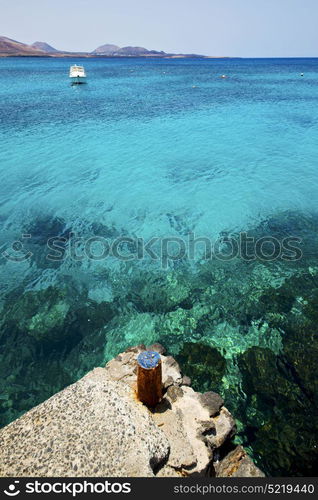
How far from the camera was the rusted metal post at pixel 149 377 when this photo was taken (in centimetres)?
674

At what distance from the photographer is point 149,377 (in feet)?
22.2

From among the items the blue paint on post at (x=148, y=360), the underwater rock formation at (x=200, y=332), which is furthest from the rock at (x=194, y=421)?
the underwater rock formation at (x=200, y=332)

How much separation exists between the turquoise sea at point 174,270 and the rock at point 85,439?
9.69ft

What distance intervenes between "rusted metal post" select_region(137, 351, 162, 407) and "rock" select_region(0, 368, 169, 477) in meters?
0.28

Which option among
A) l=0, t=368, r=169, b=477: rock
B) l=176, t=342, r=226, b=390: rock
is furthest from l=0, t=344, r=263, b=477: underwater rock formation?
l=176, t=342, r=226, b=390: rock

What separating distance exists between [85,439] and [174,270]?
28.4 ft

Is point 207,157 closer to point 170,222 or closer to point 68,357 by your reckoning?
point 170,222

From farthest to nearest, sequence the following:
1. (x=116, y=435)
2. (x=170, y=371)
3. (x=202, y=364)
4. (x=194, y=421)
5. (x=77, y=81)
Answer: (x=77, y=81)
(x=202, y=364)
(x=170, y=371)
(x=194, y=421)
(x=116, y=435)

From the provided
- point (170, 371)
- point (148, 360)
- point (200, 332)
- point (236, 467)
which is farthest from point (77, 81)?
point (236, 467)

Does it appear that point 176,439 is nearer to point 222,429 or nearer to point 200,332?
point 222,429

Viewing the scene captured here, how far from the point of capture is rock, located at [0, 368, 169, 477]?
5.71 meters

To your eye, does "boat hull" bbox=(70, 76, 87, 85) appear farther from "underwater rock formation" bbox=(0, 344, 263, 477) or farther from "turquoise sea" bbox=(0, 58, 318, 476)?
"underwater rock formation" bbox=(0, 344, 263, 477)

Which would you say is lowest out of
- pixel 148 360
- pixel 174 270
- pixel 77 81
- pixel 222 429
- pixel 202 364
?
pixel 202 364

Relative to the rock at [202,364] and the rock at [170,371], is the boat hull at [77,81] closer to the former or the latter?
the rock at [202,364]
